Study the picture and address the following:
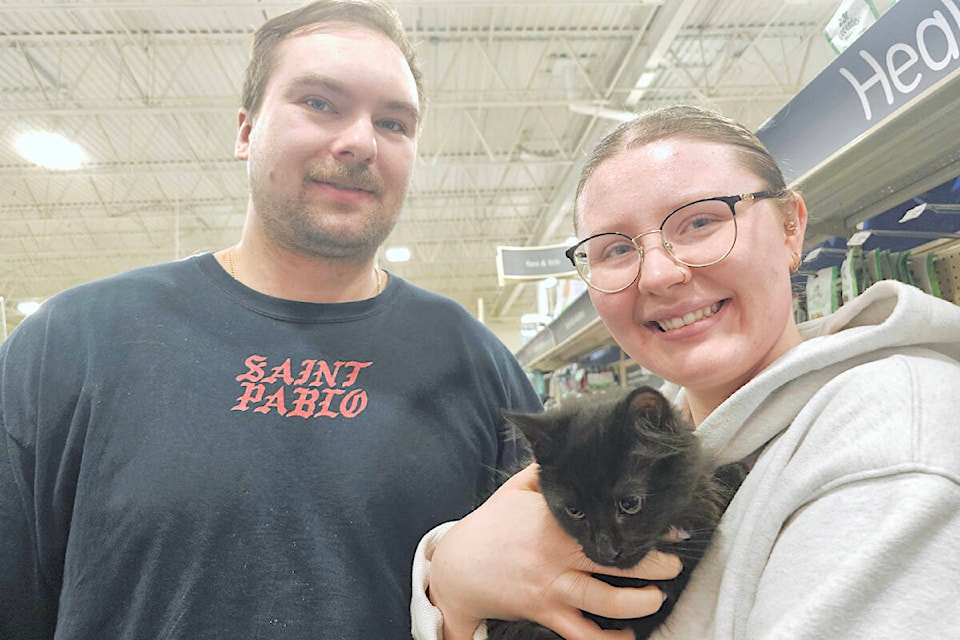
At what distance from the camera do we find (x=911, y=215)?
183cm

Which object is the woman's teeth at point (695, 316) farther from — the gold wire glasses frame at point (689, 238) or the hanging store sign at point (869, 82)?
the hanging store sign at point (869, 82)

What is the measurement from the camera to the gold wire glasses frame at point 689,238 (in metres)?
1.08

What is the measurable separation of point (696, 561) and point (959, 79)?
1099 mm

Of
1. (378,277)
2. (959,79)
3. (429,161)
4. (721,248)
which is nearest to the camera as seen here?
(721,248)

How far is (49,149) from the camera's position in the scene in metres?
8.50

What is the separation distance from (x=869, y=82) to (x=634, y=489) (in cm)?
124

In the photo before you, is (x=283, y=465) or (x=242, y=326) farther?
(x=242, y=326)

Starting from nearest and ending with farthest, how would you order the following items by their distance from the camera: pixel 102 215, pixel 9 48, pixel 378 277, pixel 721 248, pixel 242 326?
pixel 721 248 → pixel 242 326 → pixel 378 277 → pixel 9 48 → pixel 102 215

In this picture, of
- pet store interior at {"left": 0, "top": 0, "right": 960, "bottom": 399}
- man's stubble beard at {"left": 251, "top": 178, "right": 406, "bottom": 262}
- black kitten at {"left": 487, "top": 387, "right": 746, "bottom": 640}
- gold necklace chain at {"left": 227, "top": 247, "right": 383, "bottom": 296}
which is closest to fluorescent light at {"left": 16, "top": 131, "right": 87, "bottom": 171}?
pet store interior at {"left": 0, "top": 0, "right": 960, "bottom": 399}

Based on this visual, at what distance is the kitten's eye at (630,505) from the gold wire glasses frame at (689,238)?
420 mm

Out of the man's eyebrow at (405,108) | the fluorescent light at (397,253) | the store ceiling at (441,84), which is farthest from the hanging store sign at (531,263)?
the fluorescent light at (397,253)

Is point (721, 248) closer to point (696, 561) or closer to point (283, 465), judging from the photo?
point (696, 561)

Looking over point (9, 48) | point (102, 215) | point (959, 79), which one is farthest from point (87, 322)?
point (102, 215)

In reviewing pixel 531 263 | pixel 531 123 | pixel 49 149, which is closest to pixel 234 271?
pixel 531 263
